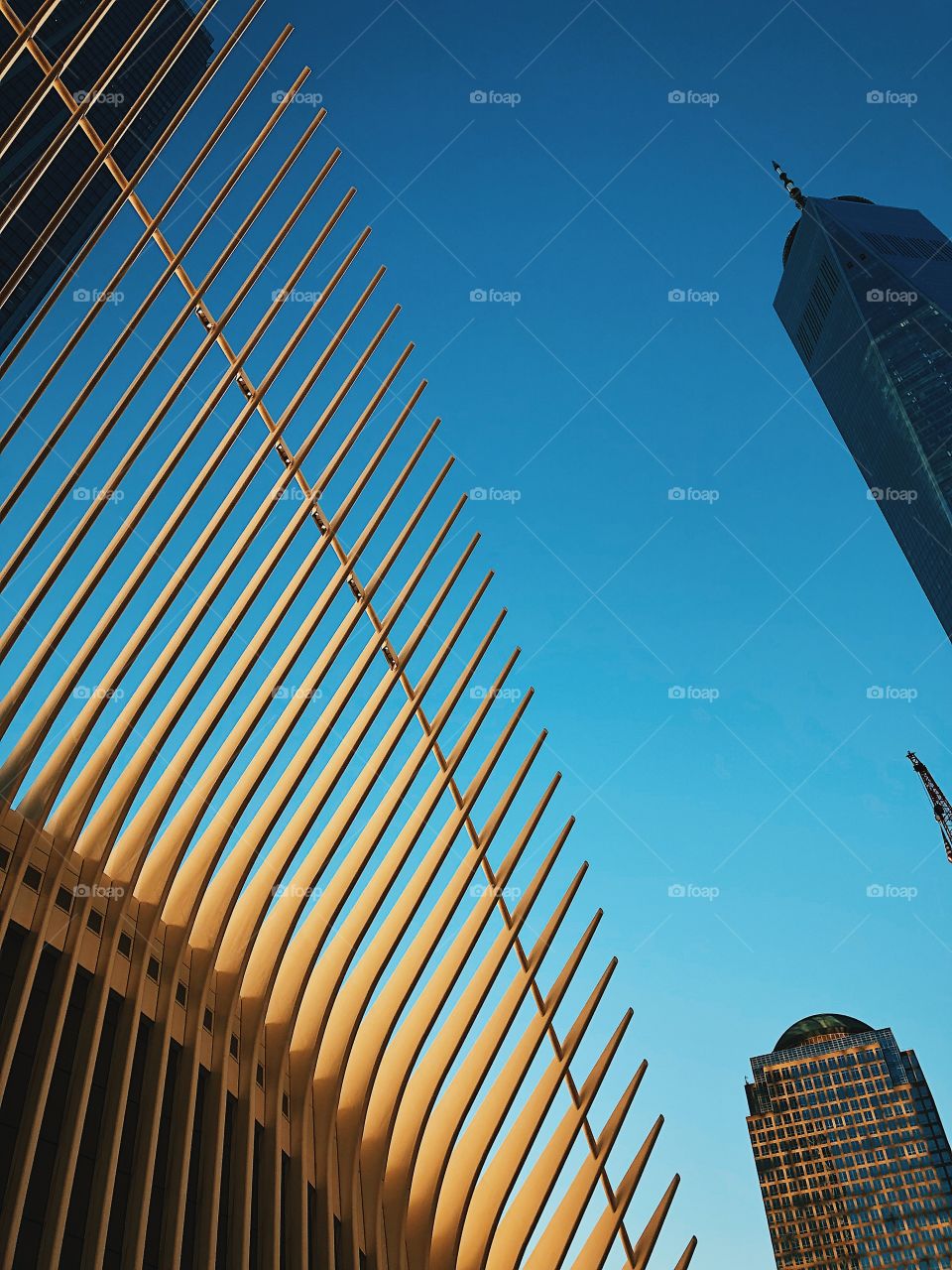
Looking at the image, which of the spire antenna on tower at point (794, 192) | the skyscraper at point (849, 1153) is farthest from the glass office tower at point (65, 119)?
the skyscraper at point (849, 1153)

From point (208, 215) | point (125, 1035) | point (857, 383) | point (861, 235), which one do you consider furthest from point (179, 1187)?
point (861, 235)

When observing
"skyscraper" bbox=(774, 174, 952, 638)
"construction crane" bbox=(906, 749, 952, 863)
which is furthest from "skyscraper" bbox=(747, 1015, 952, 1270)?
"skyscraper" bbox=(774, 174, 952, 638)

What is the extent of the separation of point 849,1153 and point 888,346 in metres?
88.9

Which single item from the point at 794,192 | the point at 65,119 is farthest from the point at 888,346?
the point at 65,119

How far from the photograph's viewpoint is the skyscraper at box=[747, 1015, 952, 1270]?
11450cm

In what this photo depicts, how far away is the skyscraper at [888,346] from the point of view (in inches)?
3730

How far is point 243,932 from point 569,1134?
6601 mm

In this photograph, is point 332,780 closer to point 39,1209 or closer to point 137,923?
point 137,923

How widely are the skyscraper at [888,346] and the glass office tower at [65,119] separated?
67.4 metres

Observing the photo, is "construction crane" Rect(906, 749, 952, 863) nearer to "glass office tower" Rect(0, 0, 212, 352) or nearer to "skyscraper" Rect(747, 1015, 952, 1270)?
"skyscraper" Rect(747, 1015, 952, 1270)

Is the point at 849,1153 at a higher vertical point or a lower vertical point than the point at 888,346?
lower

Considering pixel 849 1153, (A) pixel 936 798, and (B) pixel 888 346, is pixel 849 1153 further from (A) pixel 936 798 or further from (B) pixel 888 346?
(B) pixel 888 346

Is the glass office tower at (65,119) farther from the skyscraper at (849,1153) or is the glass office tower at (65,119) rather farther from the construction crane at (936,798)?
the skyscraper at (849,1153)

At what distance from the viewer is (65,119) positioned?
66500 millimetres
